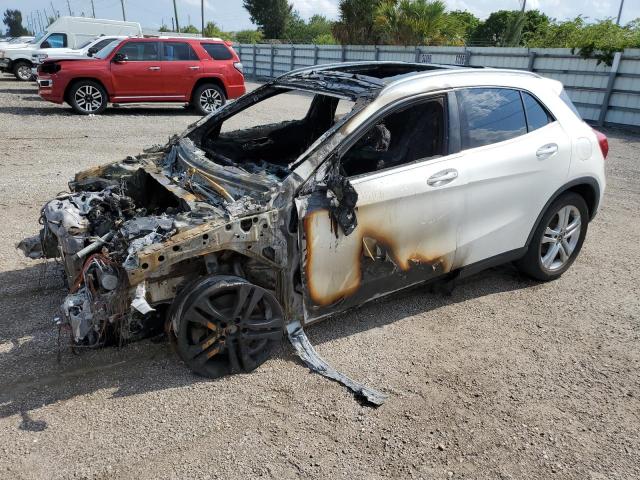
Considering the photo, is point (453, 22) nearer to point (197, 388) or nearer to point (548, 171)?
point (548, 171)

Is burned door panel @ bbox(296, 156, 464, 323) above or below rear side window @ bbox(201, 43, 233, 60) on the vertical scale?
below

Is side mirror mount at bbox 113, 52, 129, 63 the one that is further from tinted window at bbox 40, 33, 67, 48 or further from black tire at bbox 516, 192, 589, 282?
black tire at bbox 516, 192, 589, 282

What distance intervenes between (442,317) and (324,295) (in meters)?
1.22

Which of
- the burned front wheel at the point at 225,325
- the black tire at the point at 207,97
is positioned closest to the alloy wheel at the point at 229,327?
the burned front wheel at the point at 225,325

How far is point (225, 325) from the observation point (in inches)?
122

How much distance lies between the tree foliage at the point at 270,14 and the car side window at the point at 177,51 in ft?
139

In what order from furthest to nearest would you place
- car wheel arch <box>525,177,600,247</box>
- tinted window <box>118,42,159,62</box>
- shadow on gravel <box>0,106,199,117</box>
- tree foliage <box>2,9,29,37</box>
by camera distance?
tree foliage <box>2,9,29,37</box> → shadow on gravel <box>0,106,199,117</box> → tinted window <box>118,42,159,62</box> → car wheel arch <box>525,177,600,247</box>

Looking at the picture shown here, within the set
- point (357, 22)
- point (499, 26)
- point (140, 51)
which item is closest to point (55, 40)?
point (140, 51)

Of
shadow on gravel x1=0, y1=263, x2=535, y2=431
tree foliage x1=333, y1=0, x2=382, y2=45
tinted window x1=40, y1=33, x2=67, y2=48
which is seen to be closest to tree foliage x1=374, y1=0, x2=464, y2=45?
tree foliage x1=333, y1=0, x2=382, y2=45

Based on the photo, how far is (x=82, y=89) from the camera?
1235 centimetres

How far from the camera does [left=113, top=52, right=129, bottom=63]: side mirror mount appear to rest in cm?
1229

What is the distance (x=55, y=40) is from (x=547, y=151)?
20585 millimetres

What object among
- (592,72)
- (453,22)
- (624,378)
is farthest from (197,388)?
(453,22)

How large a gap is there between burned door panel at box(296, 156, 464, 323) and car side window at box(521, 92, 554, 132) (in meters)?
0.99
